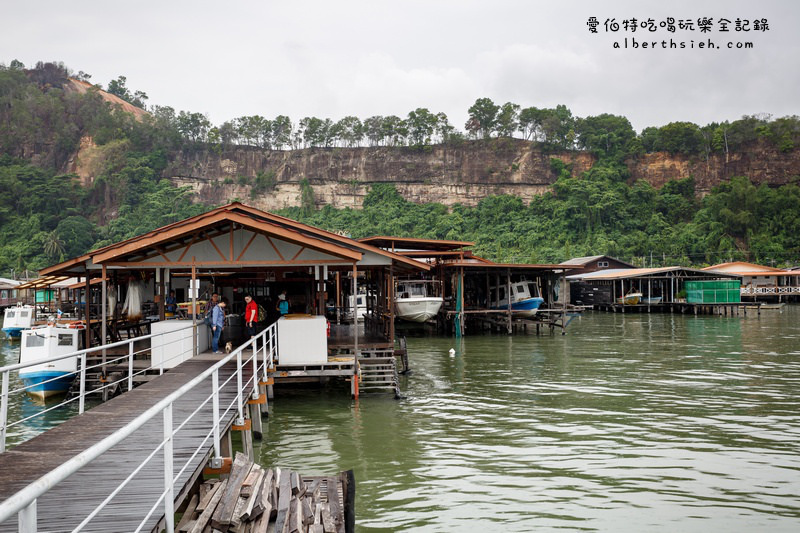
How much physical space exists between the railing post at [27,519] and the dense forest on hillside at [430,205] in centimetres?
7747

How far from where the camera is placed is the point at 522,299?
123 ft

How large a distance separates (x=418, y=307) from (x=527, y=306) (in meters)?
7.18

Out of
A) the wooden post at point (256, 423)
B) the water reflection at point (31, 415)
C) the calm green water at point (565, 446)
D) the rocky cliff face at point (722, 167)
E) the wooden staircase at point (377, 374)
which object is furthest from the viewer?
the rocky cliff face at point (722, 167)

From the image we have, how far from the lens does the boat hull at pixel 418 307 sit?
33.4 metres

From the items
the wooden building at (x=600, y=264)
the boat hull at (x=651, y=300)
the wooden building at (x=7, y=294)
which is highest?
the wooden building at (x=600, y=264)

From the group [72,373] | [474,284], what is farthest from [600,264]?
[72,373]

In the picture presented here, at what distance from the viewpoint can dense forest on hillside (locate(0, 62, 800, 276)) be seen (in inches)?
3319

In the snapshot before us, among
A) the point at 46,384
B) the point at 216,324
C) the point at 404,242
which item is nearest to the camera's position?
the point at 216,324

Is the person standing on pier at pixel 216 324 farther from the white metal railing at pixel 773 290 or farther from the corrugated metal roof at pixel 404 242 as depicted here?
the white metal railing at pixel 773 290

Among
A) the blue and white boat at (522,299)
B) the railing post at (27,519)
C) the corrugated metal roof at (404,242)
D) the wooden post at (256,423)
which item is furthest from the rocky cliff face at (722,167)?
the railing post at (27,519)

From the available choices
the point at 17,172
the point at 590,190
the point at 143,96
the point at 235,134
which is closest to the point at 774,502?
the point at 590,190

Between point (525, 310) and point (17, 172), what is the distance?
90209 millimetres

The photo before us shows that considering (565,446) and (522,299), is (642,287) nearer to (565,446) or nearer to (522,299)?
(522,299)

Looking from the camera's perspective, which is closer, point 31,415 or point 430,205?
point 31,415
